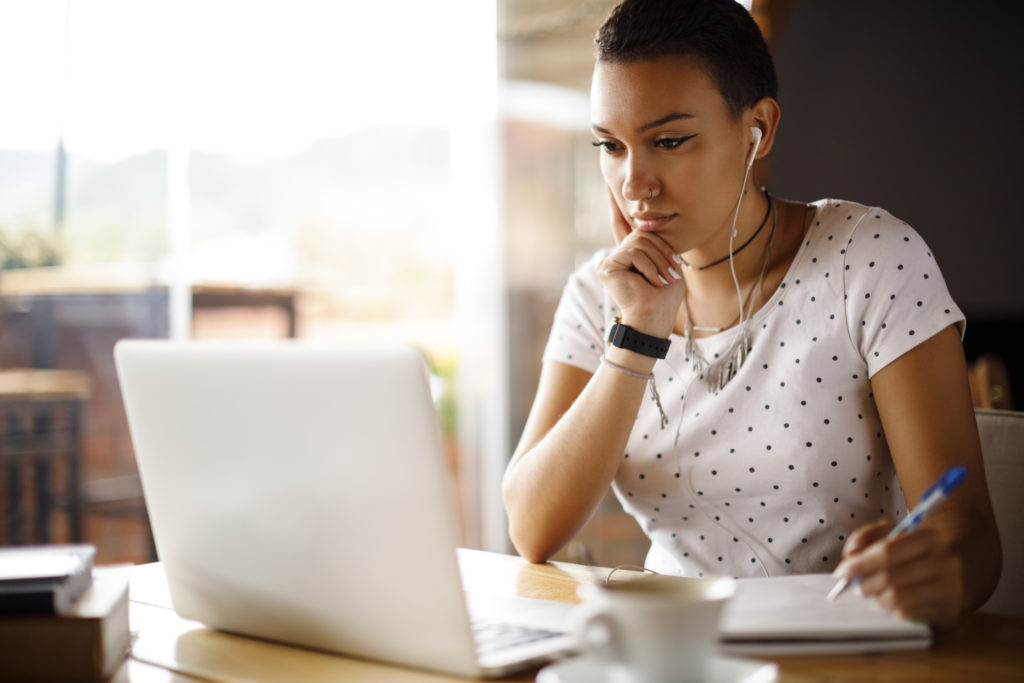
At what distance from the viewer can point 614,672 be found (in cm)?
63

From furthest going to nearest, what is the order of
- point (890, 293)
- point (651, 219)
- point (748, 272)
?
point (748, 272)
point (651, 219)
point (890, 293)

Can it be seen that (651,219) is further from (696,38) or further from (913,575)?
(913,575)

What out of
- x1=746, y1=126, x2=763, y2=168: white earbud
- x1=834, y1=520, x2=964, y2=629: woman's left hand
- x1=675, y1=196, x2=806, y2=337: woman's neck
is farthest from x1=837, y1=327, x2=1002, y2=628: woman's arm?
x1=746, y1=126, x2=763, y2=168: white earbud

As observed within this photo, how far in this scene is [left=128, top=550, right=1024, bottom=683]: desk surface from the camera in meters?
0.74

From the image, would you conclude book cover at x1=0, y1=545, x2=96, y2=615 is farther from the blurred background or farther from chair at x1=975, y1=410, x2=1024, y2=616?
the blurred background

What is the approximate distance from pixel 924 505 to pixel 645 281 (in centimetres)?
61

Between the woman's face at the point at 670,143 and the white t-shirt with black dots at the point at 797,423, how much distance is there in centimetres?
16

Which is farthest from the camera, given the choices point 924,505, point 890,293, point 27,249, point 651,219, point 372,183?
point 372,183

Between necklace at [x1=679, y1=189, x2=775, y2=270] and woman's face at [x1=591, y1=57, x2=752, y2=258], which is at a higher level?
woman's face at [x1=591, y1=57, x2=752, y2=258]

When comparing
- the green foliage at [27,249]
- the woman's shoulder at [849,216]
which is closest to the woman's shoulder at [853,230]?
the woman's shoulder at [849,216]

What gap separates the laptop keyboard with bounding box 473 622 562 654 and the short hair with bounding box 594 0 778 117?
2.42ft

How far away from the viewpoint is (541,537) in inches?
49.1

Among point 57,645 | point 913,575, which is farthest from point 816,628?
point 57,645

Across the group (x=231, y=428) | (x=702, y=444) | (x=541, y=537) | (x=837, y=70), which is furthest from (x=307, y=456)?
(x=837, y=70)
